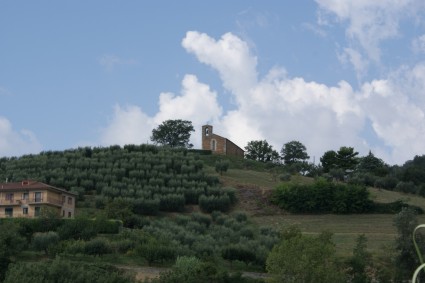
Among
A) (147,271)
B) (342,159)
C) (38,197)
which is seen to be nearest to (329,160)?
(342,159)

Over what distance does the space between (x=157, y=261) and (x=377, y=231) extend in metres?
23.0

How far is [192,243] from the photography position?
52.1 m

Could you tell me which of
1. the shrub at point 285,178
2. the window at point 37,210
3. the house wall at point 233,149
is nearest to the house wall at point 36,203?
the window at point 37,210

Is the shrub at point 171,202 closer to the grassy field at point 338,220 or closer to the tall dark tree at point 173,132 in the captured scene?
the grassy field at point 338,220

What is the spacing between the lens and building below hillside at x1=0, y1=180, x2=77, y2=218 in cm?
6169

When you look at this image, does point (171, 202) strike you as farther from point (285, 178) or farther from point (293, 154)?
point (293, 154)

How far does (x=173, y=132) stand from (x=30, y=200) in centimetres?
6369

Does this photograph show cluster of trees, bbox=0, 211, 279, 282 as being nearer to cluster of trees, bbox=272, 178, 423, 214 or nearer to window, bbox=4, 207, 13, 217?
window, bbox=4, 207, 13, 217

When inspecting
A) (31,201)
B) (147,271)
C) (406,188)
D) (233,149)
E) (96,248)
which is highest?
(233,149)

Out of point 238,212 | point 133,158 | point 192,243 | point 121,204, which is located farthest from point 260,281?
point 133,158

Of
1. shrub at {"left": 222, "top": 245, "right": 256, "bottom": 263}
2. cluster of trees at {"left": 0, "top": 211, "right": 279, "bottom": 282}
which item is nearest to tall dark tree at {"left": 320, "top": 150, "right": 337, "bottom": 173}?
cluster of trees at {"left": 0, "top": 211, "right": 279, "bottom": 282}

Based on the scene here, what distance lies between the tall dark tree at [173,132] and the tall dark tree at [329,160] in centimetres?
2344

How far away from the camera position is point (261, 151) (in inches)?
4993

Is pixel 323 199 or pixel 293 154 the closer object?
pixel 323 199
